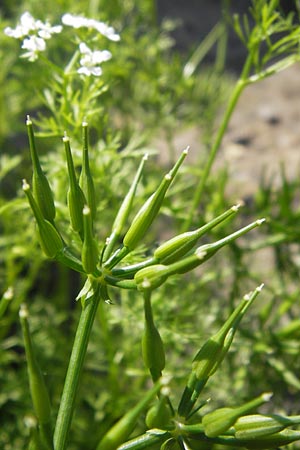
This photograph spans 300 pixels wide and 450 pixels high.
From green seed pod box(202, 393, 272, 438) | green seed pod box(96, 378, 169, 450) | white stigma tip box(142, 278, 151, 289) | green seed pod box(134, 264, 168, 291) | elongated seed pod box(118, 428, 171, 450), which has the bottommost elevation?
elongated seed pod box(118, 428, 171, 450)

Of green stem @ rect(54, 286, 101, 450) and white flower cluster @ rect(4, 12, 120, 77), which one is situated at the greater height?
white flower cluster @ rect(4, 12, 120, 77)

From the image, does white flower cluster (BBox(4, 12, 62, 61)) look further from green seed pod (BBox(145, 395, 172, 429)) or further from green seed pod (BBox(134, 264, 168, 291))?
green seed pod (BBox(145, 395, 172, 429))

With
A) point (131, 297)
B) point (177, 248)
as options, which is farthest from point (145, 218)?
point (131, 297)

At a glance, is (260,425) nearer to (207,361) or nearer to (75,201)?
(207,361)

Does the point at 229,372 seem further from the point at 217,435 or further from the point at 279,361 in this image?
the point at 217,435

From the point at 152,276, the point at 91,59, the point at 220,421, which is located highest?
the point at 91,59

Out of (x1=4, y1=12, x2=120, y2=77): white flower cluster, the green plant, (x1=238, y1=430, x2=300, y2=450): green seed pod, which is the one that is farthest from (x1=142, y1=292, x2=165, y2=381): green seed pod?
(x1=4, y1=12, x2=120, y2=77): white flower cluster
